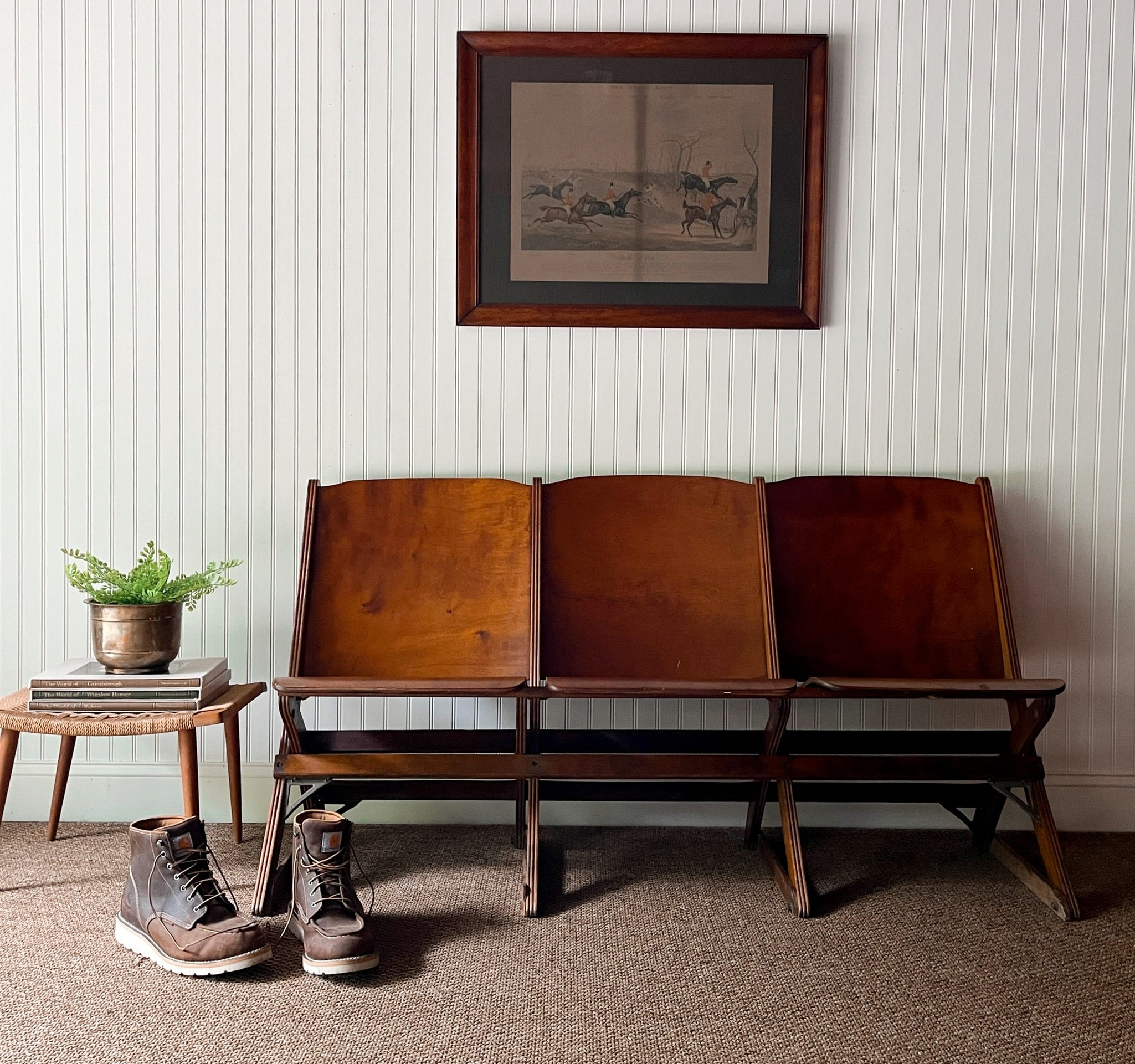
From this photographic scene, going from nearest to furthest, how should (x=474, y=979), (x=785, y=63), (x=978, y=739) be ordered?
1. (x=474, y=979)
2. (x=978, y=739)
3. (x=785, y=63)

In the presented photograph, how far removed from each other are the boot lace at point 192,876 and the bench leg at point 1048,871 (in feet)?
5.14

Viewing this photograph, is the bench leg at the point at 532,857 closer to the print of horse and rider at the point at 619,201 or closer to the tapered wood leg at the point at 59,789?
the tapered wood leg at the point at 59,789

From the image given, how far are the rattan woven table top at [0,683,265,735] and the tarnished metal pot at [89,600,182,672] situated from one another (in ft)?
0.35

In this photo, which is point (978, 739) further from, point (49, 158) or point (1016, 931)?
point (49, 158)

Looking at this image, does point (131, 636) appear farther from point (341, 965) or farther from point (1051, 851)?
point (1051, 851)

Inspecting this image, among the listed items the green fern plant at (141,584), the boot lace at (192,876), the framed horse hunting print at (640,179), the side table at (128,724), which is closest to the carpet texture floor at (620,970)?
the boot lace at (192,876)

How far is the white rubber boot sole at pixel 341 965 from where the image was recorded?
156 centimetres

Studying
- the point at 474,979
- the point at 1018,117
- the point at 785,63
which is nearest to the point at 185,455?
the point at 474,979

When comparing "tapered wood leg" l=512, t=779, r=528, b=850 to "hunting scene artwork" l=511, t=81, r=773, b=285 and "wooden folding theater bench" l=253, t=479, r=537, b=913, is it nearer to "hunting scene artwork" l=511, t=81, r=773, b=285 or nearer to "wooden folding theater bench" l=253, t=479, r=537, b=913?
"wooden folding theater bench" l=253, t=479, r=537, b=913

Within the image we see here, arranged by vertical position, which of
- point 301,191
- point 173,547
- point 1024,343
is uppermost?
point 301,191

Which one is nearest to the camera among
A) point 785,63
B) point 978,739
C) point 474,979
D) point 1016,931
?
point 474,979

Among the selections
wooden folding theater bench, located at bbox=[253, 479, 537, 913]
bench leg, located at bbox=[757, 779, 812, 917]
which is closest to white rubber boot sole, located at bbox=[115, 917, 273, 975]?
wooden folding theater bench, located at bbox=[253, 479, 537, 913]

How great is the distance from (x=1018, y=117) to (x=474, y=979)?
228 cm

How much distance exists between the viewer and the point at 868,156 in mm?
2316
